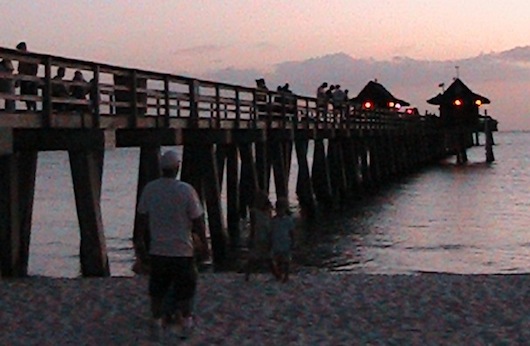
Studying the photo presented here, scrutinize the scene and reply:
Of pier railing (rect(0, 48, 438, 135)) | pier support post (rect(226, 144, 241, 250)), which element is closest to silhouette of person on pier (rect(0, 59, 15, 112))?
pier railing (rect(0, 48, 438, 135))

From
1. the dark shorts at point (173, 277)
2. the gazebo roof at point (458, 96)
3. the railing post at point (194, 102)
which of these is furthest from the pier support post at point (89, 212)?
the gazebo roof at point (458, 96)

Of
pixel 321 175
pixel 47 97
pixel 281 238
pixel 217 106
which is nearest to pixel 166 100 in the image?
pixel 217 106

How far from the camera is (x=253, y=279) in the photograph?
12.5m

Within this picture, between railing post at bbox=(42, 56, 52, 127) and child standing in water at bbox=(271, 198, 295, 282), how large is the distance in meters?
3.46

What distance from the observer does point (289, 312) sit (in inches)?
384

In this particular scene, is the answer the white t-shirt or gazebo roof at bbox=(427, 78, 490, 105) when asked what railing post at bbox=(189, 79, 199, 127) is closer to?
the white t-shirt

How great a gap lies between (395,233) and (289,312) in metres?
17.4

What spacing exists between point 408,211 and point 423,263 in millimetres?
13270

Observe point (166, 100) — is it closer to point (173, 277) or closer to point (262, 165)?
point (262, 165)

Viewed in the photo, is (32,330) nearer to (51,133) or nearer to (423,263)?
(51,133)

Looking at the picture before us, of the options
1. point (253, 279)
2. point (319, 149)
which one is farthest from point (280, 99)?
point (253, 279)

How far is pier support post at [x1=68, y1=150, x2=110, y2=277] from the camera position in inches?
556

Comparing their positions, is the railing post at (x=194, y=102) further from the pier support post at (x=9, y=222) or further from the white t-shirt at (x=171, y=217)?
the white t-shirt at (x=171, y=217)

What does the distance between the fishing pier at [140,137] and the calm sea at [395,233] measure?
1913mm
